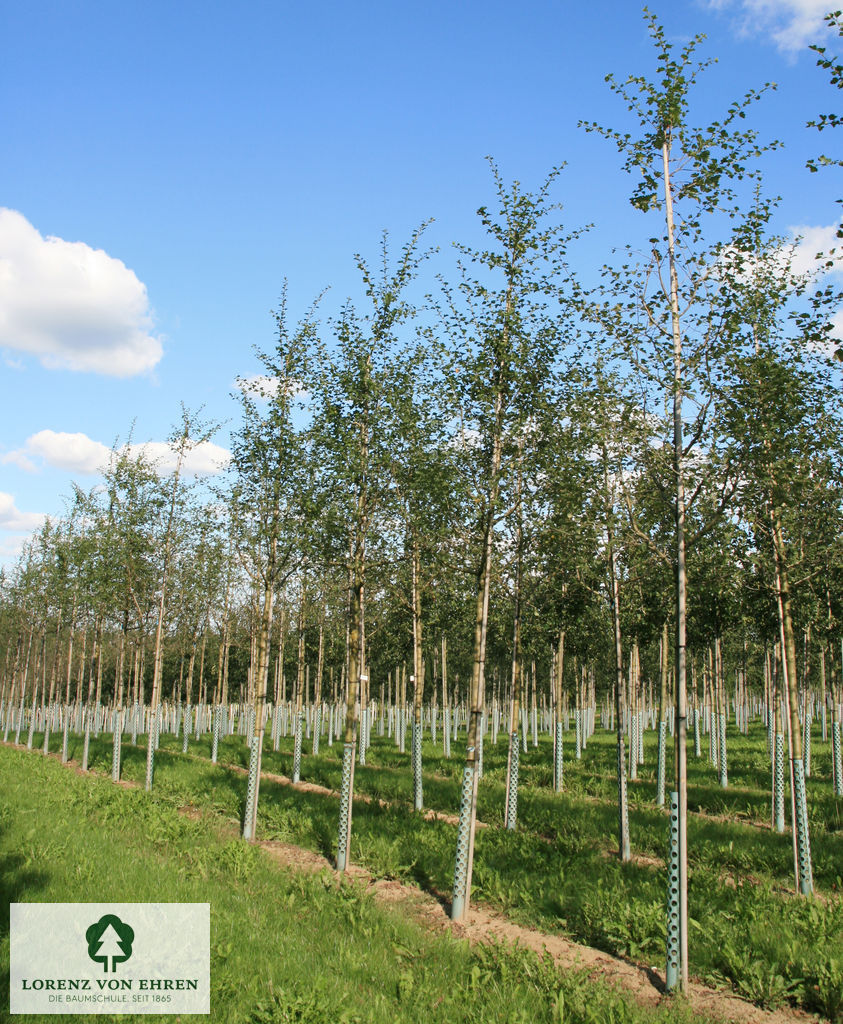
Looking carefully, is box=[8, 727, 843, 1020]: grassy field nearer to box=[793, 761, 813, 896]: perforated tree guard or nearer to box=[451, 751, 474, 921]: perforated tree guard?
box=[793, 761, 813, 896]: perforated tree guard

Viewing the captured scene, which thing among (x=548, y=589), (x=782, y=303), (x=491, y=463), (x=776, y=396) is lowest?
(x=548, y=589)

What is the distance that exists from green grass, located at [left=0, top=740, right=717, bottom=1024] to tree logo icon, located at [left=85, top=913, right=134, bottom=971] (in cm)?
72

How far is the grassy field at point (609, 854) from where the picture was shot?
8281 millimetres

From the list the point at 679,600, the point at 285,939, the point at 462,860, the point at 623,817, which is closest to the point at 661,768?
the point at 623,817

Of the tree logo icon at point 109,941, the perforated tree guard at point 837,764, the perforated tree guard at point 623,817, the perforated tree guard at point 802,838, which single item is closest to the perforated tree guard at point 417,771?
the perforated tree guard at point 623,817

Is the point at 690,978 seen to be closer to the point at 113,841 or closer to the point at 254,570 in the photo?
the point at 113,841

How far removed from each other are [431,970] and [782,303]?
10.5 meters

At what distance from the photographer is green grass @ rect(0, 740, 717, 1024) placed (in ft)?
22.2

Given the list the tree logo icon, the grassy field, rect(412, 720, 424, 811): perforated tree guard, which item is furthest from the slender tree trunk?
rect(412, 720, 424, 811): perforated tree guard

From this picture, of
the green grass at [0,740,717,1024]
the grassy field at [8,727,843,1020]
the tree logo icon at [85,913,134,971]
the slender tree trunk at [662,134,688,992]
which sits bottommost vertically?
the grassy field at [8,727,843,1020]

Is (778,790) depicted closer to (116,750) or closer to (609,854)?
(609,854)

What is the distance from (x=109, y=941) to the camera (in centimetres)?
768

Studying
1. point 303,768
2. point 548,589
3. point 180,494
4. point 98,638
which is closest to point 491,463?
point 548,589

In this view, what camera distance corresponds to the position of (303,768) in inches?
864
